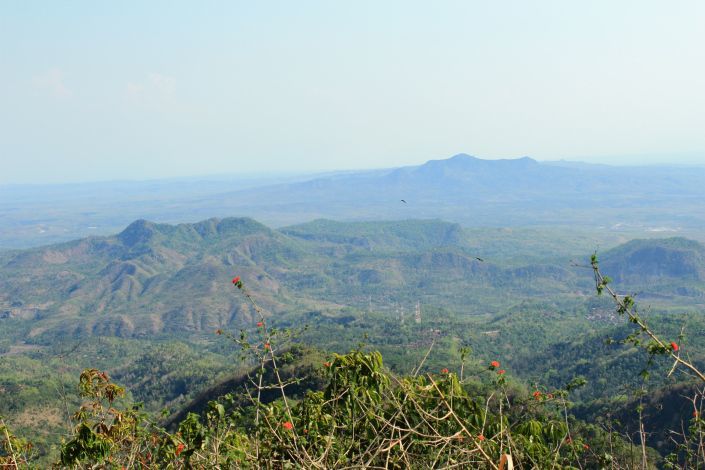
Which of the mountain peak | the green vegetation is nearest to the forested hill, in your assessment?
the mountain peak

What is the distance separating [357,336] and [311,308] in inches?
1345

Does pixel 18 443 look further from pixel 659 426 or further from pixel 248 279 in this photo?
pixel 248 279

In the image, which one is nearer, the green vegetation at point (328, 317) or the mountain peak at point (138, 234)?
the green vegetation at point (328, 317)

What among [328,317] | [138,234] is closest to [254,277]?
[328,317]

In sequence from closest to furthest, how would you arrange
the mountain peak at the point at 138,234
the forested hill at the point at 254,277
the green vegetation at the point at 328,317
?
the green vegetation at the point at 328,317, the forested hill at the point at 254,277, the mountain peak at the point at 138,234

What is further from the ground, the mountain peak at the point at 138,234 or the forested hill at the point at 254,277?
the mountain peak at the point at 138,234

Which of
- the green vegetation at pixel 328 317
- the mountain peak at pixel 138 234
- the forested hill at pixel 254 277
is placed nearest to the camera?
the green vegetation at pixel 328 317

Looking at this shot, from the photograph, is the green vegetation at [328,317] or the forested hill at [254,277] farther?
the forested hill at [254,277]

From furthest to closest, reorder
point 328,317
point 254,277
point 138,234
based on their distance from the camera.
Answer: point 138,234 < point 254,277 < point 328,317

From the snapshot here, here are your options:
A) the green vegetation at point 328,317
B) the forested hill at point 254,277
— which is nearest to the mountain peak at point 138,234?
the forested hill at point 254,277

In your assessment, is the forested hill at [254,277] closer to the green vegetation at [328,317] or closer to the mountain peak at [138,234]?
the mountain peak at [138,234]

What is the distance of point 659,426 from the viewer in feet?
106

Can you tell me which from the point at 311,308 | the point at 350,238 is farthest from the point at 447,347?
the point at 350,238

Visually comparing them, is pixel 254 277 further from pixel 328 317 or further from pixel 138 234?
pixel 138 234
